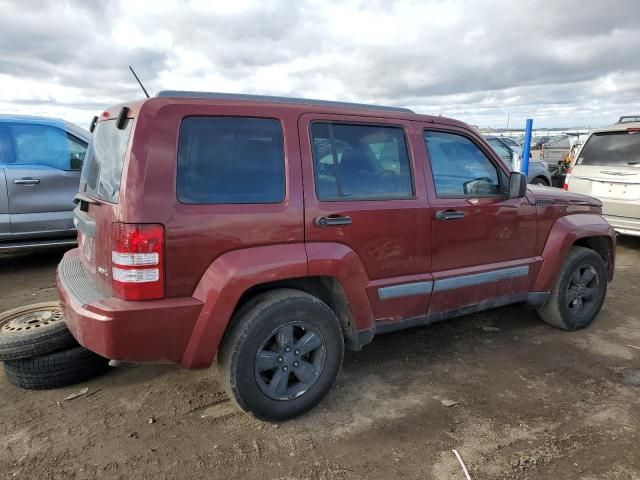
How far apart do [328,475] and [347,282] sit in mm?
1067

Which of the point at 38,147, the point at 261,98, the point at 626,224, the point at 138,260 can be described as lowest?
the point at 626,224

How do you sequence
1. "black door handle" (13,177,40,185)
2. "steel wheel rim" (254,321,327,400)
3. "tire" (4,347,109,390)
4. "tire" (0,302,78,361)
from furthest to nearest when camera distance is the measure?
1. "black door handle" (13,177,40,185)
2. "tire" (4,347,109,390)
3. "tire" (0,302,78,361)
4. "steel wheel rim" (254,321,327,400)

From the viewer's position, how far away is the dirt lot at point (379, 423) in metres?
2.54

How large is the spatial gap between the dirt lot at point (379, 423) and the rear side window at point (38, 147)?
3420 mm

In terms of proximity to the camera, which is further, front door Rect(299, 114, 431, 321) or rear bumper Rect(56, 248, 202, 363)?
front door Rect(299, 114, 431, 321)

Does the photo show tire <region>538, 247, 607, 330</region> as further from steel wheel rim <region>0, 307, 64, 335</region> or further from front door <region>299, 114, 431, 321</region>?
steel wheel rim <region>0, 307, 64, 335</region>

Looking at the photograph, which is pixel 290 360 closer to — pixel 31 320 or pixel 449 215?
pixel 449 215

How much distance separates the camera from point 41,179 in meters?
5.98

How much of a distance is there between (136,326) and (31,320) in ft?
5.28

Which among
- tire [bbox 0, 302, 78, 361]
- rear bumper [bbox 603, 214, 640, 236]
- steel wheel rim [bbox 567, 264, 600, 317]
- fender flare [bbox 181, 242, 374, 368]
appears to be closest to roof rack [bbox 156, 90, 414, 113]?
fender flare [bbox 181, 242, 374, 368]

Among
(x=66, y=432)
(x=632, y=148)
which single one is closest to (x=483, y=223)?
(x=66, y=432)

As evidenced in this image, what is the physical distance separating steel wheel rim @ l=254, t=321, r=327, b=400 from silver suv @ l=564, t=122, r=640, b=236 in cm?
582

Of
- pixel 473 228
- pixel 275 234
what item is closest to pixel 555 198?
pixel 473 228

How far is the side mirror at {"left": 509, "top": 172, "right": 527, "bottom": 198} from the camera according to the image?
3.69m
